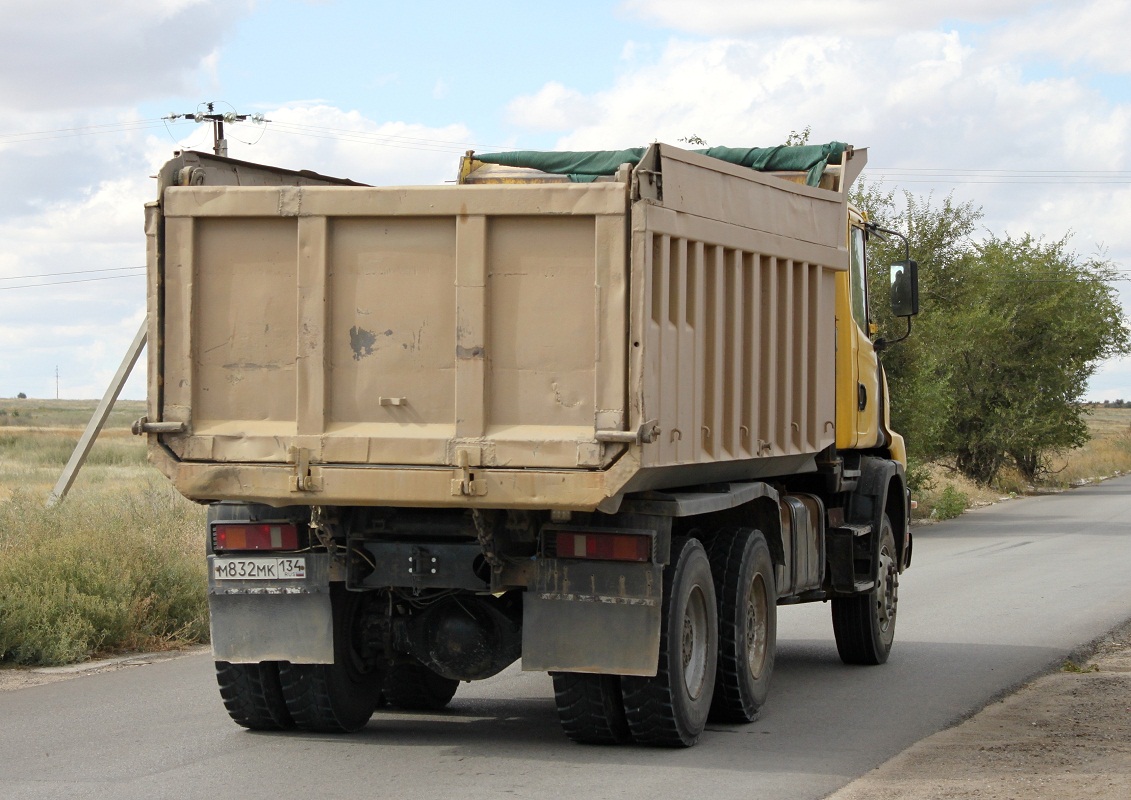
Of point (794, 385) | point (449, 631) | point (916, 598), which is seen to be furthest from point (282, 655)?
point (916, 598)

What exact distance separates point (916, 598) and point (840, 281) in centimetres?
607

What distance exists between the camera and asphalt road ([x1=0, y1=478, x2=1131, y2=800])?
22.3 ft

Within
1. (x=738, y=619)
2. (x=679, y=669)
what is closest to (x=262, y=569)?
(x=679, y=669)

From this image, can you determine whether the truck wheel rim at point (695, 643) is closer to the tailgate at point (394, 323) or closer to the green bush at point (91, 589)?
the tailgate at point (394, 323)

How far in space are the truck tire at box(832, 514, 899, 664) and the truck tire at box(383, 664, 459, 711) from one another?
3285mm

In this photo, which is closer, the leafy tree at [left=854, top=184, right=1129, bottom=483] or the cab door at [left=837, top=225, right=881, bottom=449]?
the cab door at [left=837, top=225, right=881, bottom=449]

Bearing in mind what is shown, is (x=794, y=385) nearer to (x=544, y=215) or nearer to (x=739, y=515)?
(x=739, y=515)

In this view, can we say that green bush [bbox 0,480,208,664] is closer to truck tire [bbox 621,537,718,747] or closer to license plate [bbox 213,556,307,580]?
license plate [bbox 213,556,307,580]

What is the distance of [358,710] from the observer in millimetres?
8234

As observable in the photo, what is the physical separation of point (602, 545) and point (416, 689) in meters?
2.26

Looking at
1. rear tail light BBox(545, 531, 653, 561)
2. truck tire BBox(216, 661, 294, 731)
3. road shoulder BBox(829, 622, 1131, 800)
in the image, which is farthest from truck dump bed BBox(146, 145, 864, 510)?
road shoulder BBox(829, 622, 1131, 800)

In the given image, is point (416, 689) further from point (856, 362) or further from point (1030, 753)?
point (856, 362)

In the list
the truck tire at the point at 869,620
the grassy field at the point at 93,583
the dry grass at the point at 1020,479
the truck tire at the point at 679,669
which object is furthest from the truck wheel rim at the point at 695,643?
the dry grass at the point at 1020,479

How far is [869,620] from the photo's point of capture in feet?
35.8
